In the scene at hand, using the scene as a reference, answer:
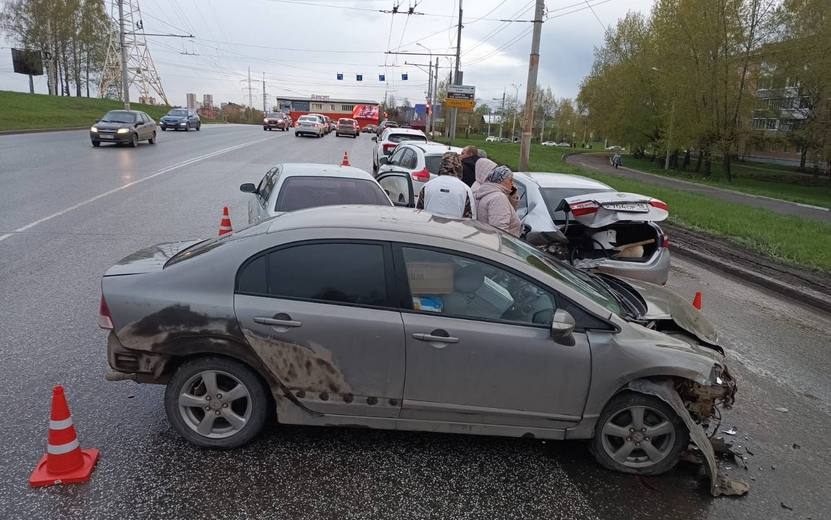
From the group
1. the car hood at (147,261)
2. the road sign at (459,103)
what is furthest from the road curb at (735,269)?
the road sign at (459,103)

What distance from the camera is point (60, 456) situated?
3098 millimetres

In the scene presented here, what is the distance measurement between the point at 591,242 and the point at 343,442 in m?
4.80

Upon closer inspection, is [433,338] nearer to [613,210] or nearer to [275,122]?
[613,210]

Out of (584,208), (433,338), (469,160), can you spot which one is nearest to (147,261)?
(433,338)

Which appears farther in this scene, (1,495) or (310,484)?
(310,484)

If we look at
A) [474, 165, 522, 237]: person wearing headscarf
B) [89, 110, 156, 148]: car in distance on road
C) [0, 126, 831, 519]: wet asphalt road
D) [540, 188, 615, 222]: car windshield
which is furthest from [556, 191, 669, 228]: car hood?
[89, 110, 156, 148]: car in distance on road

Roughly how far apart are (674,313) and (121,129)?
79.0 ft

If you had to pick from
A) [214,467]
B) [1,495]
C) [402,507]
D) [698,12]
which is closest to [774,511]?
[402,507]

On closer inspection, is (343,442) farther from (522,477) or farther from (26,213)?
(26,213)

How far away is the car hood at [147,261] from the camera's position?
3639mm

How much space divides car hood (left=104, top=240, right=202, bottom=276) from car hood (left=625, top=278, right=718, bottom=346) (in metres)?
3.25

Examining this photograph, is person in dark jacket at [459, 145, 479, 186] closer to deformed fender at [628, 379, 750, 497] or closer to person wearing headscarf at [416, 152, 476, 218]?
person wearing headscarf at [416, 152, 476, 218]

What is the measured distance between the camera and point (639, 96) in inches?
2083

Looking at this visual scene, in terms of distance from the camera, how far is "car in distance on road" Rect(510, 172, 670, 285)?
6.71 m
